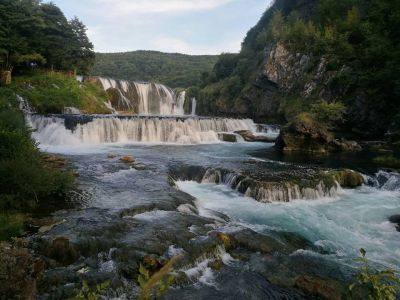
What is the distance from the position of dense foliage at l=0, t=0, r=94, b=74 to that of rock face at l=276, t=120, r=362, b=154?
25.4m

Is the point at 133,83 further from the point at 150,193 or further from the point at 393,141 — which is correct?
the point at 150,193

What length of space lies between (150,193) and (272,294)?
6434 millimetres

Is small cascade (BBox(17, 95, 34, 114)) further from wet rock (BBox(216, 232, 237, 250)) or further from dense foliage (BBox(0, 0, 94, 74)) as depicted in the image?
wet rock (BBox(216, 232, 237, 250))

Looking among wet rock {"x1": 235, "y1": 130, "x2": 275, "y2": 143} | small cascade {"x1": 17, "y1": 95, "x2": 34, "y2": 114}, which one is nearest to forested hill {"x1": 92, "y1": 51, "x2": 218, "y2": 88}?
small cascade {"x1": 17, "y1": 95, "x2": 34, "y2": 114}

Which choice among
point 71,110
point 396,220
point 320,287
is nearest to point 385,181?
point 396,220

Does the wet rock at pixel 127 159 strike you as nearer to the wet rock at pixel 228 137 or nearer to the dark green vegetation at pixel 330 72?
the wet rock at pixel 228 137

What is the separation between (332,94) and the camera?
107 feet

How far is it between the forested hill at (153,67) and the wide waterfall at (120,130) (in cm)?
6480

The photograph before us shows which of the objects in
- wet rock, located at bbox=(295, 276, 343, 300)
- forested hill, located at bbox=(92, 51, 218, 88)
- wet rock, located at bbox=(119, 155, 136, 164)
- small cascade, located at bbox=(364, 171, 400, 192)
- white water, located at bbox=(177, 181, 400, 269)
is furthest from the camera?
forested hill, located at bbox=(92, 51, 218, 88)

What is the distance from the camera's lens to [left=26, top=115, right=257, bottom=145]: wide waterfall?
24.5m

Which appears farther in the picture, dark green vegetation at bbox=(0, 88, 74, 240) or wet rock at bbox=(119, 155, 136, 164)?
wet rock at bbox=(119, 155, 136, 164)

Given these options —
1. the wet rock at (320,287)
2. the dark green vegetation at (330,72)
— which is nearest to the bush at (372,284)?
the wet rock at (320,287)

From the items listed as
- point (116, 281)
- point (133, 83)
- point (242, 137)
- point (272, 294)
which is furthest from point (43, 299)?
point (133, 83)

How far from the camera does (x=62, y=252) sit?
24.4 feet
